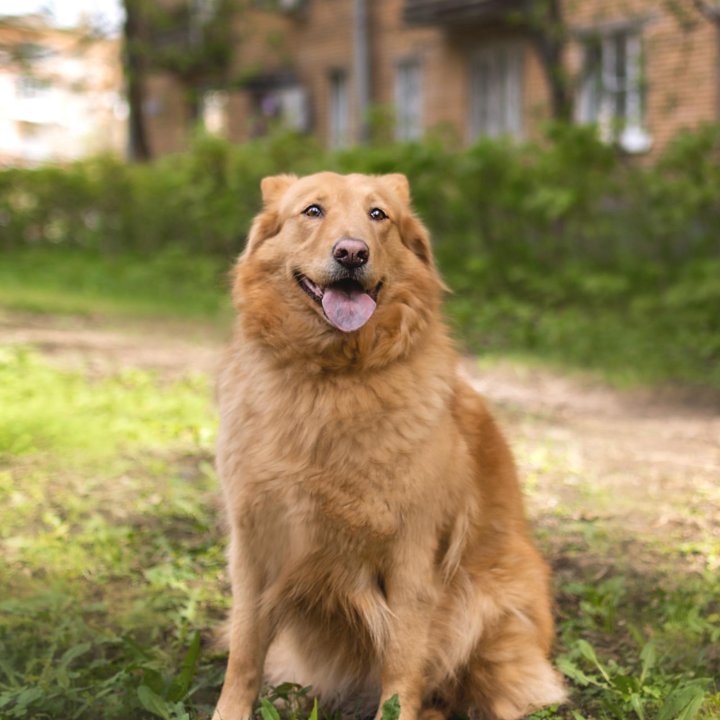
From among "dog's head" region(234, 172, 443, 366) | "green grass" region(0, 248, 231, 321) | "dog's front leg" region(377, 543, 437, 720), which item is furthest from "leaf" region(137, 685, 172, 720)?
"green grass" region(0, 248, 231, 321)

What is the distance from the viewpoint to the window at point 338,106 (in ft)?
73.9

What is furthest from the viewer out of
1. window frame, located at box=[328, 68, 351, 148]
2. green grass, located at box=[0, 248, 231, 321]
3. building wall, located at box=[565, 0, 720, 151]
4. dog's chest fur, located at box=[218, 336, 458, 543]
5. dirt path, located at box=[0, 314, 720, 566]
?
window frame, located at box=[328, 68, 351, 148]

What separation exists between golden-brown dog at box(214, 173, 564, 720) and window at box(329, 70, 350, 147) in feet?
65.3

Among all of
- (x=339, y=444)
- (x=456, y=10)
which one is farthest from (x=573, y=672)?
(x=456, y=10)

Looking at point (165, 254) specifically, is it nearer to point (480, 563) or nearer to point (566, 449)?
point (566, 449)

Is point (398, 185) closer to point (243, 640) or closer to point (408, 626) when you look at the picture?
point (408, 626)

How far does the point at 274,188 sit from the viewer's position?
3.30 metres

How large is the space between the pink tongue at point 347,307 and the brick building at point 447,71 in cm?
777

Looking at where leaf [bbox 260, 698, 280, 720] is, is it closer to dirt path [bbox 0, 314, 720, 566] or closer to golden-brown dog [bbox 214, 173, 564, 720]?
golden-brown dog [bbox 214, 173, 564, 720]

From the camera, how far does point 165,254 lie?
14.8m

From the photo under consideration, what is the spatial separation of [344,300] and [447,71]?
17.9 meters

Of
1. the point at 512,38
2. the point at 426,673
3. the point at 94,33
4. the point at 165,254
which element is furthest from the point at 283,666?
the point at 94,33

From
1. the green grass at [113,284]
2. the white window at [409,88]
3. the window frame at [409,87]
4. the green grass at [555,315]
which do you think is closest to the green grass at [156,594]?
the green grass at [555,315]

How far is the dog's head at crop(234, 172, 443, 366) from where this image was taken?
2.91m
